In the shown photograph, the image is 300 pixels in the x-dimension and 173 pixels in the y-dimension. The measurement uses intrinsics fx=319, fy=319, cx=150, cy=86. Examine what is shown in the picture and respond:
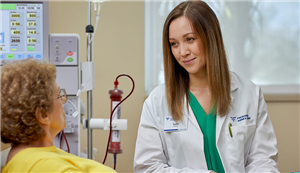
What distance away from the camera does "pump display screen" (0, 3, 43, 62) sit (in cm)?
153

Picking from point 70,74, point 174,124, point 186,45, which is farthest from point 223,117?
point 70,74

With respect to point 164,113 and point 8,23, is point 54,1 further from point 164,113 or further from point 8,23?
point 164,113

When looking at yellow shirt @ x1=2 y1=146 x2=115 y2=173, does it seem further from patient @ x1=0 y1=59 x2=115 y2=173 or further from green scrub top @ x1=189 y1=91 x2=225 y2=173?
green scrub top @ x1=189 y1=91 x2=225 y2=173

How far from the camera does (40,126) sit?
2.91 ft

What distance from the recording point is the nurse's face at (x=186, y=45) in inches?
51.3

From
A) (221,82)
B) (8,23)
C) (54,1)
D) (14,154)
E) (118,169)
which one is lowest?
(118,169)

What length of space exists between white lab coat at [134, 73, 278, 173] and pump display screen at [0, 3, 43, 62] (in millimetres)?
640

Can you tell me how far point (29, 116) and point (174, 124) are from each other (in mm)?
652

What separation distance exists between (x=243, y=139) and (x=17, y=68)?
91 centimetres

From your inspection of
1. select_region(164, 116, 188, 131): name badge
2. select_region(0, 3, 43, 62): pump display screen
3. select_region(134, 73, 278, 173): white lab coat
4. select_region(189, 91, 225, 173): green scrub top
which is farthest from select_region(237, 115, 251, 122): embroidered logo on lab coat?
select_region(0, 3, 43, 62): pump display screen

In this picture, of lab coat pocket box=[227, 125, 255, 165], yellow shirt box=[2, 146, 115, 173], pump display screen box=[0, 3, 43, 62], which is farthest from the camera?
pump display screen box=[0, 3, 43, 62]

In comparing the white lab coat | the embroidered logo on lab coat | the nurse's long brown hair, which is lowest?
the white lab coat

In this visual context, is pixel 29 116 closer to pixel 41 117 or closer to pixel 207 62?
pixel 41 117

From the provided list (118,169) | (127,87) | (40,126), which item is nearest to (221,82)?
(40,126)
